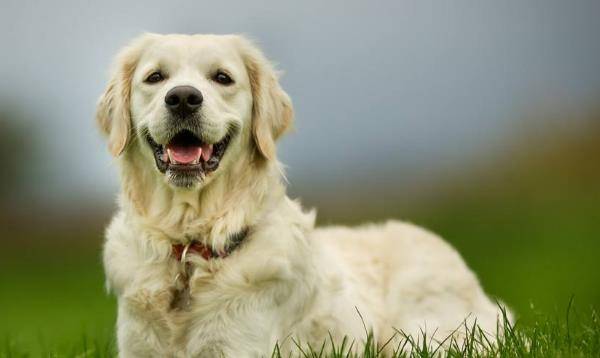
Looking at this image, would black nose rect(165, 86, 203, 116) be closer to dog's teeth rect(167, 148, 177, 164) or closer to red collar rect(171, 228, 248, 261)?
dog's teeth rect(167, 148, 177, 164)

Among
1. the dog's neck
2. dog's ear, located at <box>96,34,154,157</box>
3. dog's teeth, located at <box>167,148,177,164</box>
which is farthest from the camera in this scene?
dog's ear, located at <box>96,34,154,157</box>

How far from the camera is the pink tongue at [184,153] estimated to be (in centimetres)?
503

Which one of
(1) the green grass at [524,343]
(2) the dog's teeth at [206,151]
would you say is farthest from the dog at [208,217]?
(1) the green grass at [524,343]

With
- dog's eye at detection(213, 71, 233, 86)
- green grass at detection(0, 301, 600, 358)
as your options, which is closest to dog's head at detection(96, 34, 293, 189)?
dog's eye at detection(213, 71, 233, 86)

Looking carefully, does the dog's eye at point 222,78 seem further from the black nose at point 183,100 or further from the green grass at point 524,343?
the green grass at point 524,343

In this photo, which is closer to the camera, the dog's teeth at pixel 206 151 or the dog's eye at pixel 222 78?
the dog's teeth at pixel 206 151

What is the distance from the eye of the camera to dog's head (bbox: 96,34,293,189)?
4973mm

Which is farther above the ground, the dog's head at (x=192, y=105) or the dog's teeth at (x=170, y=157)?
the dog's head at (x=192, y=105)

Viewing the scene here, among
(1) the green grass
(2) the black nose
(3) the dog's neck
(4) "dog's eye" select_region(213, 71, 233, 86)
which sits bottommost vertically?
(1) the green grass

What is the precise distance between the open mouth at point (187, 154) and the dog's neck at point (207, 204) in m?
0.11

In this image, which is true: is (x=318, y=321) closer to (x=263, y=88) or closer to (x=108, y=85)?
(x=263, y=88)

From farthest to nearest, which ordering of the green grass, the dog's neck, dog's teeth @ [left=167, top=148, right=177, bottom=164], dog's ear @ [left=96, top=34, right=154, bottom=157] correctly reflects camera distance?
dog's ear @ [left=96, top=34, right=154, bottom=157]
the dog's neck
dog's teeth @ [left=167, top=148, right=177, bottom=164]
the green grass

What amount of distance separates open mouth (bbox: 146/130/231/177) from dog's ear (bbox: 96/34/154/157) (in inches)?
10.2

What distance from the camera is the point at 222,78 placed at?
5.22 meters
